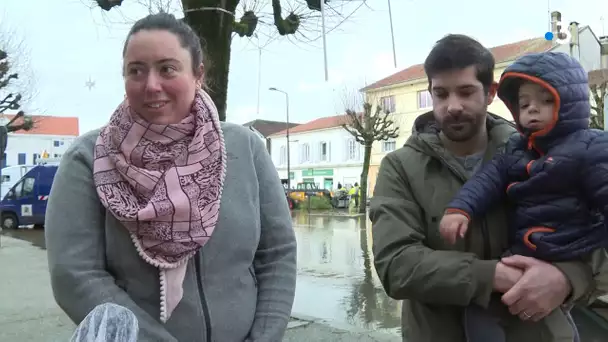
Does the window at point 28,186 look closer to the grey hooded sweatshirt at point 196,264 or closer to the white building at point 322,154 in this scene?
the grey hooded sweatshirt at point 196,264

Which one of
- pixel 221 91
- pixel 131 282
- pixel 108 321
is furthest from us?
pixel 221 91

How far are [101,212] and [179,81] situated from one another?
0.49m

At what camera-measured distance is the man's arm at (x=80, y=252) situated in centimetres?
165

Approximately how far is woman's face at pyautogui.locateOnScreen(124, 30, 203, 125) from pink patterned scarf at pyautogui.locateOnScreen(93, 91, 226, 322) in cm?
5

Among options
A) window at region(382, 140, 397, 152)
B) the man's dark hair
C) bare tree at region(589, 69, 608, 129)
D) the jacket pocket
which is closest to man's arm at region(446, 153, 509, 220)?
the man's dark hair

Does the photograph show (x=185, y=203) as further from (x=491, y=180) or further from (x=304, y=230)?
(x=304, y=230)

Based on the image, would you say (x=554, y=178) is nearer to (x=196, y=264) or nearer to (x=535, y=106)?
(x=535, y=106)

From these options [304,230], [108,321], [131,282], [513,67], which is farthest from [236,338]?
[304,230]

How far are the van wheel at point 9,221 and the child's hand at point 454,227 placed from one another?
21.7 meters

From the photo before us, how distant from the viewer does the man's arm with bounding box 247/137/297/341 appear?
187 centimetres

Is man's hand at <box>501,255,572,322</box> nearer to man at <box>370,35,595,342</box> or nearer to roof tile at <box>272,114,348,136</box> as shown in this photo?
man at <box>370,35,595,342</box>

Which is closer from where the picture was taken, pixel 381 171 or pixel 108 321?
pixel 108 321

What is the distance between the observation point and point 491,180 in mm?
1812

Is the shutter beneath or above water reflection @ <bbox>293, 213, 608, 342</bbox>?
above
